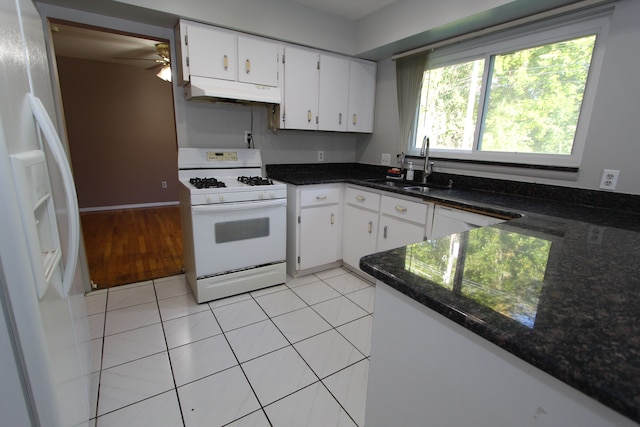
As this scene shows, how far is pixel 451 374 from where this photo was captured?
68cm

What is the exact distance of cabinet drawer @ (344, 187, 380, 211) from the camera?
8.30 feet

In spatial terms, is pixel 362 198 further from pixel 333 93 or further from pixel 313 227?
pixel 333 93

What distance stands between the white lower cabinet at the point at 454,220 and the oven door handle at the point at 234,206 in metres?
1.20

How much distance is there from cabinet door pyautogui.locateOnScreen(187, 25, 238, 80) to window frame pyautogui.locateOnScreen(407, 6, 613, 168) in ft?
5.65

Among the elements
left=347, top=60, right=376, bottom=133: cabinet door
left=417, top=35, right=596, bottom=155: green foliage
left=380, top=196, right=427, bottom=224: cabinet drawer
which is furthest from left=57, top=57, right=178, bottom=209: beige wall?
left=417, top=35, right=596, bottom=155: green foliage

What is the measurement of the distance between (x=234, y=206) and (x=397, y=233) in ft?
4.22

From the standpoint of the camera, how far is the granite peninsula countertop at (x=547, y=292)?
47 centimetres

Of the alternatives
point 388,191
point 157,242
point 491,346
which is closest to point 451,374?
point 491,346

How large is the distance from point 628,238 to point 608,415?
1.10 metres

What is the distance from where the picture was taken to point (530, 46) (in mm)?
2078

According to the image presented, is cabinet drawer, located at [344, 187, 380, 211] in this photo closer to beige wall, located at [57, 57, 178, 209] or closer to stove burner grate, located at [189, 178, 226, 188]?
stove burner grate, located at [189, 178, 226, 188]

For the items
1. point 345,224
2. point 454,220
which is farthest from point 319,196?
point 454,220

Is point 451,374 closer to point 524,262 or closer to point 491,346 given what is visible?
point 491,346

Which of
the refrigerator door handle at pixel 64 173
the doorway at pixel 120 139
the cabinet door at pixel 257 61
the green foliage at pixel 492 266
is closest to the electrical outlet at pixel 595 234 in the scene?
the green foliage at pixel 492 266
